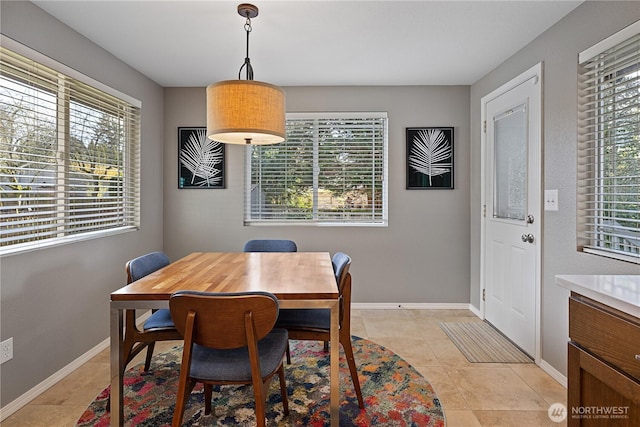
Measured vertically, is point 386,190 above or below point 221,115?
below

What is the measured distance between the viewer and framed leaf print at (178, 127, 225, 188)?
3830mm

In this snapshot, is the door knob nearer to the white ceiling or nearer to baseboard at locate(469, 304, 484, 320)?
baseboard at locate(469, 304, 484, 320)

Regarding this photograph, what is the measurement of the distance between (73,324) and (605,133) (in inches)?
141

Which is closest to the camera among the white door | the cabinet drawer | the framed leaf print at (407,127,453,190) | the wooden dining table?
the cabinet drawer

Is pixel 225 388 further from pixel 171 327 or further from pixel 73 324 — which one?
pixel 73 324

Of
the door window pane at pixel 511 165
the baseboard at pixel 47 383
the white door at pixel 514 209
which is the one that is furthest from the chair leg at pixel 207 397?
the door window pane at pixel 511 165

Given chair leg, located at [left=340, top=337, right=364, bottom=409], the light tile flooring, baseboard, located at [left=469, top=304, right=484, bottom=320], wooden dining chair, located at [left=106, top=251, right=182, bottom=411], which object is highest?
wooden dining chair, located at [left=106, top=251, right=182, bottom=411]

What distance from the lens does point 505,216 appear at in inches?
124

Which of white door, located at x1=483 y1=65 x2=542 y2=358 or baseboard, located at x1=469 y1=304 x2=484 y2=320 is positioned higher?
white door, located at x1=483 y1=65 x2=542 y2=358

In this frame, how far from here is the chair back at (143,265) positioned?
2055 millimetres

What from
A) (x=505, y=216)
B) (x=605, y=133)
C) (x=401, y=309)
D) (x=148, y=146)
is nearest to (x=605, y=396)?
(x=605, y=133)

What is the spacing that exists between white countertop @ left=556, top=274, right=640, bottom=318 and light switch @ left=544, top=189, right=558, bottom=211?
1090 millimetres

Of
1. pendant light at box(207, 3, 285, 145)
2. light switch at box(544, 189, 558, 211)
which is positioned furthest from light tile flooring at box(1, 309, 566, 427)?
pendant light at box(207, 3, 285, 145)
